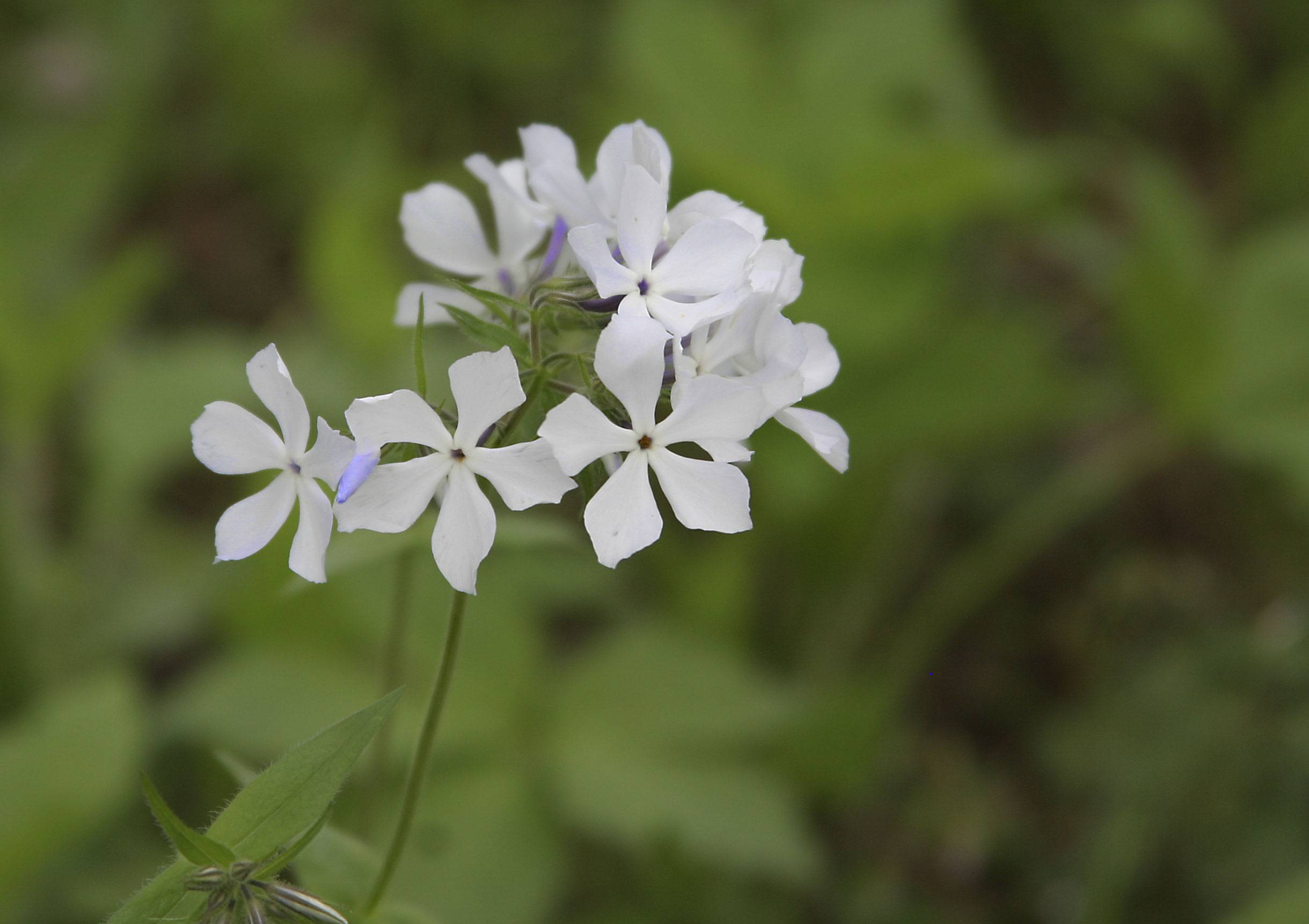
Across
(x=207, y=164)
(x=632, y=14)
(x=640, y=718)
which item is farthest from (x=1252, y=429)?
(x=207, y=164)

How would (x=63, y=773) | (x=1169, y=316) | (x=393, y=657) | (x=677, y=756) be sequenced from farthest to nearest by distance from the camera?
(x=1169, y=316) → (x=677, y=756) → (x=63, y=773) → (x=393, y=657)

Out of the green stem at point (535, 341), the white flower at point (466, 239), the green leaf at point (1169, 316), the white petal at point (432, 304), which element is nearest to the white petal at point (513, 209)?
the white flower at point (466, 239)

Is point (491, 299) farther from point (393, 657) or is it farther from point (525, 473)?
point (393, 657)

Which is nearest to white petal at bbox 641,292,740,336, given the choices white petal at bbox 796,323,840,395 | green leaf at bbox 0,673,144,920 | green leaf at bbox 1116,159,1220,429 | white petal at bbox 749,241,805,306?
white petal at bbox 749,241,805,306

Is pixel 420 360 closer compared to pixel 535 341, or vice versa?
pixel 420 360

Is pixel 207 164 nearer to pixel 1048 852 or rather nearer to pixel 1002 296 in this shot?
pixel 1002 296

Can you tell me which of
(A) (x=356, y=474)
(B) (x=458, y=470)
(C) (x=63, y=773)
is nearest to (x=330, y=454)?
(A) (x=356, y=474)

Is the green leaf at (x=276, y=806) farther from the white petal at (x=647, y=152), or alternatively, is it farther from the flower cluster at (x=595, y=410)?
the white petal at (x=647, y=152)
